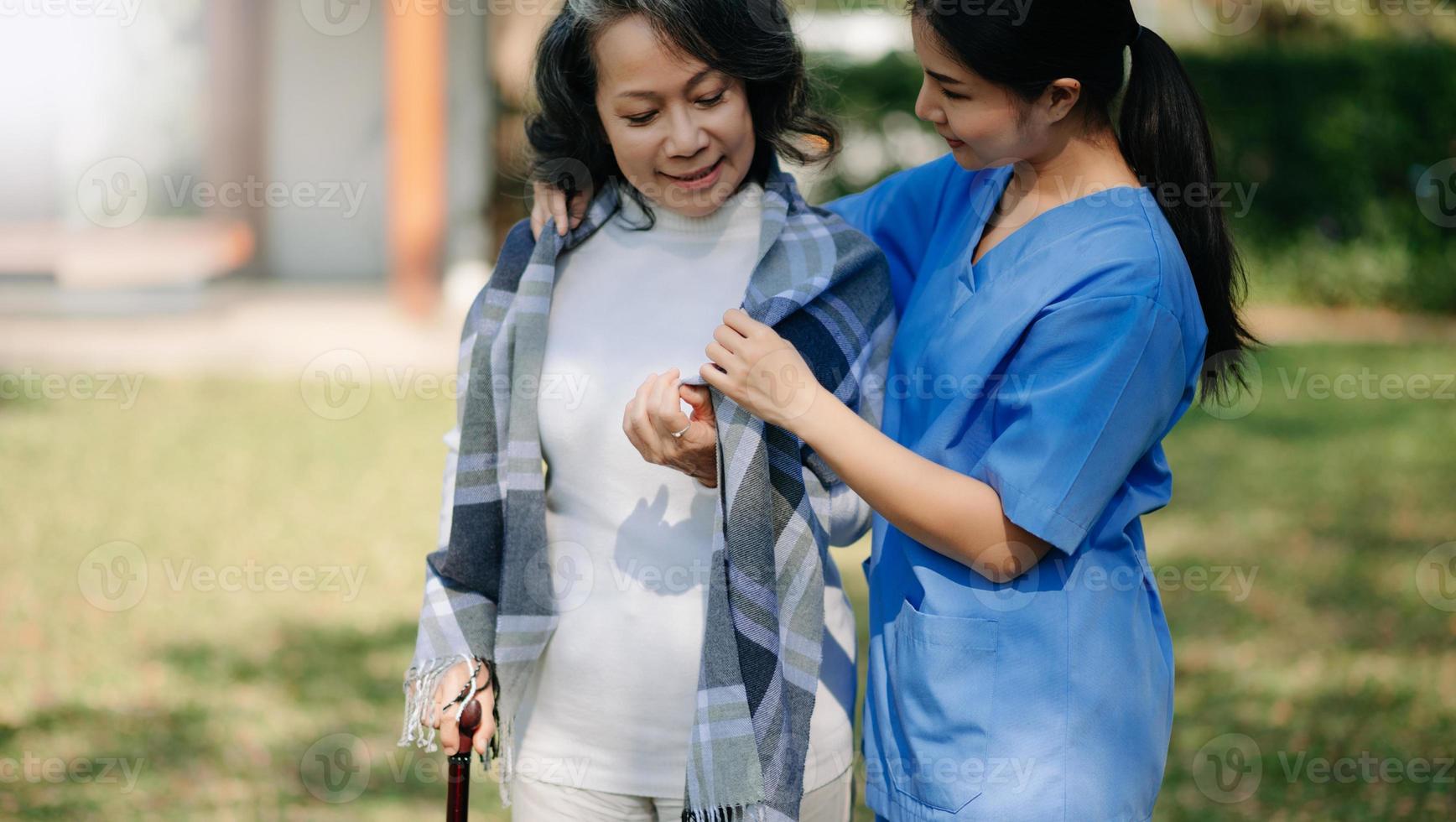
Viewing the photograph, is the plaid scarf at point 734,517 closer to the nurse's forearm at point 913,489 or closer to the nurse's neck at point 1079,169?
the nurse's forearm at point 913,489

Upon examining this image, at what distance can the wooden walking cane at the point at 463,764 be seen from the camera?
6.93ft

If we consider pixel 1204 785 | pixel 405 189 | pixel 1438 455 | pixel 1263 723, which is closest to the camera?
pixel 1204 785

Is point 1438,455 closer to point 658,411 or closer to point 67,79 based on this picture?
point 658,411

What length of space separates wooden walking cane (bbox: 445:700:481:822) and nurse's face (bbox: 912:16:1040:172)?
1.10 m

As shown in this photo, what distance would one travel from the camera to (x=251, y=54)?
12.1 meters

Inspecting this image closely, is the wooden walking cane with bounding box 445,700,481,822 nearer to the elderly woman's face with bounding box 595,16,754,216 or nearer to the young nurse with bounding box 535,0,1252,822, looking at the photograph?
the young nurse with bounding box 535,0,1252,822

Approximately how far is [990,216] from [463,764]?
3.72 ft

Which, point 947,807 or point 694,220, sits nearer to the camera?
point 947,807

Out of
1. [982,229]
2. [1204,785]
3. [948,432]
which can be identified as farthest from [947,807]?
[1204,785]

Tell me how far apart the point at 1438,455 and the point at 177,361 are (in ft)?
25.7

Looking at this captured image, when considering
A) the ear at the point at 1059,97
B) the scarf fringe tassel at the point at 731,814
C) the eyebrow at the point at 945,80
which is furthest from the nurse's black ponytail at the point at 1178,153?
the scarf fringe tassel at the point at 731,814

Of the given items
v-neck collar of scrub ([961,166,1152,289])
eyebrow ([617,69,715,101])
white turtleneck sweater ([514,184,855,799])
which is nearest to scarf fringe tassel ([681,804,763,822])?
white turtleneck sweater ([514,184,855,799])

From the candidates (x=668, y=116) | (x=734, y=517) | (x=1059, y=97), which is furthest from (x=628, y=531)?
(x=1059, y=97)

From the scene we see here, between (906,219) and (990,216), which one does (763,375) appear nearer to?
(990,216)
